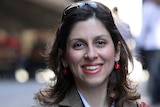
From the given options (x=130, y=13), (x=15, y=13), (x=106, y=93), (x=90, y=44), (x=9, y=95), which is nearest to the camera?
(x=90, y=44)

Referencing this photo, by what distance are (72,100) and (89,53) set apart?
0.30 m

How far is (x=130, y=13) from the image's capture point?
454 cm

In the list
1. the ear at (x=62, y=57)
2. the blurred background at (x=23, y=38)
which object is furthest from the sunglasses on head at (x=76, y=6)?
the blurred background at (x=23, y=38)

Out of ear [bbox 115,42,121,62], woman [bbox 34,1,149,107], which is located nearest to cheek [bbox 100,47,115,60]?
woman [bbox 34,1,149,107]

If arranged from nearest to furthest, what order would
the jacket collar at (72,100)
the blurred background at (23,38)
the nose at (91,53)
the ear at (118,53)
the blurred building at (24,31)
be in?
the nose at (91,53), the jacket collar at (72,100), the ear at (118,53), the blurred background at (23,38), the blurred building at (24,31)

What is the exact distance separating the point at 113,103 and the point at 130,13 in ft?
6.89

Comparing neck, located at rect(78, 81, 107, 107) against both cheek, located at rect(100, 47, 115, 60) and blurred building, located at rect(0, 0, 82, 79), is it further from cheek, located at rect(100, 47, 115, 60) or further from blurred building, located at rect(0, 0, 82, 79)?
blurred building, located at rect(0, 0, 82, 79)

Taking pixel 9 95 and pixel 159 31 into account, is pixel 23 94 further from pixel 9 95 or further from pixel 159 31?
pixel 159 31

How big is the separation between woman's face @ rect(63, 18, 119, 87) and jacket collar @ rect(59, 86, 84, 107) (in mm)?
76

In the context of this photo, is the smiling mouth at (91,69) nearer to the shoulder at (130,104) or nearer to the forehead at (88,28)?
the forehead at (88,28)

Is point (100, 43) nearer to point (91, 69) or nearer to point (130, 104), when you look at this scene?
point (91, 69)

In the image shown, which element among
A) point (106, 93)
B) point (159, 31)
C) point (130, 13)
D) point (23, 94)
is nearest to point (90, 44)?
point (106, 93)

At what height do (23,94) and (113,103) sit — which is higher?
(113,103)

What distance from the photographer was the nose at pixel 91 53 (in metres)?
2.34
